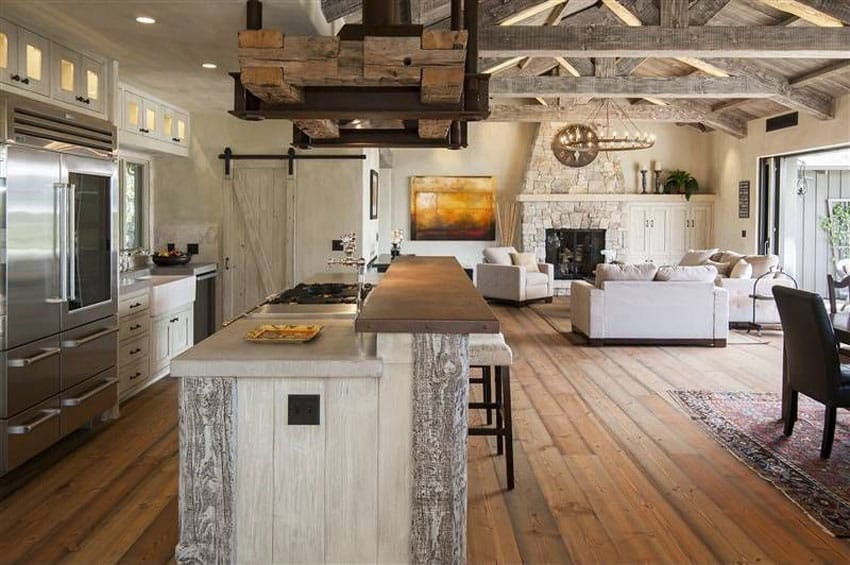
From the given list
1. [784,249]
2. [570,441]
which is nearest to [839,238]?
[784,249]

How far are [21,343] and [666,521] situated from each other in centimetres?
318

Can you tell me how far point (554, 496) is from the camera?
3.52 metres

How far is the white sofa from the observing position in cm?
774

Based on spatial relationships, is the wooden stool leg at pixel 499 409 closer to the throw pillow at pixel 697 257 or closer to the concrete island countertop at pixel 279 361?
the concrete island countertop at pixel 279 361

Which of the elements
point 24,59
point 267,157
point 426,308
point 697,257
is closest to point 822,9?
point 697,257

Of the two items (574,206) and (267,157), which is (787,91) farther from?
(267,157)

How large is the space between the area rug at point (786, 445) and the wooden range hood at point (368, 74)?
8.13ft

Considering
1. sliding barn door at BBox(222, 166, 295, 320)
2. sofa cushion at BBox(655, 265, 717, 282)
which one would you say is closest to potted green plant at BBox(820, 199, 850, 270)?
sofa cushion at BBox(655, 265, 717, 282)

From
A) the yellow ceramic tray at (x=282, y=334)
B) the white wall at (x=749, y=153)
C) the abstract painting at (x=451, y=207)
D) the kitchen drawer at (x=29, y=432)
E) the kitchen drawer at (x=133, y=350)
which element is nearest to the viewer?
the yellow ceramic tray at (x=282, y=334)

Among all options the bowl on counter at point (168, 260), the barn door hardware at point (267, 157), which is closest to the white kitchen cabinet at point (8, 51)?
the bowl on counter at point (168, 260)

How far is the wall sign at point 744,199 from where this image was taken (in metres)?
11.5

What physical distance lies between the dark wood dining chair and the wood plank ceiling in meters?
2.70

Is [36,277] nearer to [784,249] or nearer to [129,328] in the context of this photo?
[129,328]

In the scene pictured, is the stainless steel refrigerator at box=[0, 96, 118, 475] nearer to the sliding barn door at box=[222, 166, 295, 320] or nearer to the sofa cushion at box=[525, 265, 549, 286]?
the sliding barn door at box=[222, 166, 295, 320]
